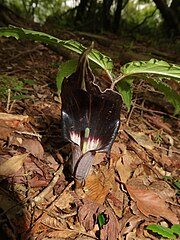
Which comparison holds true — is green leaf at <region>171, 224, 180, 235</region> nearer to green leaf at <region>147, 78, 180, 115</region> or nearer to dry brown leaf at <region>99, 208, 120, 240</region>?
dry brown leaf at <region>99, 208, 120, 240</region>

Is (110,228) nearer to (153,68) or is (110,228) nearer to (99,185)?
(99,185)

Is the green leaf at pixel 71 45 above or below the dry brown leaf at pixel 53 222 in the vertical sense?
above

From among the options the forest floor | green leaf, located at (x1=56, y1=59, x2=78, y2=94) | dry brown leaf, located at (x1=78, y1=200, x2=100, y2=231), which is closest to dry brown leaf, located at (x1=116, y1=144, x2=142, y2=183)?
the forest floor

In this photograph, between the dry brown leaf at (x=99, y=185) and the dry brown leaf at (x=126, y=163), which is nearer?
the dry brown leaf at (x=99, y=185)

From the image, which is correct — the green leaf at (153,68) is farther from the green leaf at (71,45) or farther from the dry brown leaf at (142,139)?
the dry brown leaf at (142,139)

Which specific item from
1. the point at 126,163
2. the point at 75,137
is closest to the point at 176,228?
the point at 126,163

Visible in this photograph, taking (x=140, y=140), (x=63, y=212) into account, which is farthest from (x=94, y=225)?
(x=140, y=140)

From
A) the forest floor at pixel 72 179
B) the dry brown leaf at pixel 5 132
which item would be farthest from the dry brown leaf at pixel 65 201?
the dry brown leaf at pixel 5 132
